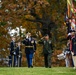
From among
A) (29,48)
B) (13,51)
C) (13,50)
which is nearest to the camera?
(29,48)

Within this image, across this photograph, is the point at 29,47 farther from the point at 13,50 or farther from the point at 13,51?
the point at 13,51

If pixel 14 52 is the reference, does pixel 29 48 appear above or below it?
below

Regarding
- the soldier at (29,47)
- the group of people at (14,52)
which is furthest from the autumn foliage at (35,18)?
the soldier at (29,47)

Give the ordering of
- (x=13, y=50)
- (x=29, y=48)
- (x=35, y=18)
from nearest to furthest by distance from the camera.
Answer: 1. (x=29, y=48)
2. (x=13, y=50)
3. (x=35, y=18)

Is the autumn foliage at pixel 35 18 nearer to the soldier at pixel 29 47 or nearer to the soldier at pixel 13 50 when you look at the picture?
the soldier at pixel 13 50

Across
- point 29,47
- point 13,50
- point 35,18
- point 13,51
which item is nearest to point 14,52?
point 13,51

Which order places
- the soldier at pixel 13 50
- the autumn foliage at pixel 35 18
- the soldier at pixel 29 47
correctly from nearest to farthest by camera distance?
the soldier at pixel 29 47 < the soldier at pixel 13 50 < the autumn foliage at pixel 35 18

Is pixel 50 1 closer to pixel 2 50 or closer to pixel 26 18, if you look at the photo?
pixel 26 18

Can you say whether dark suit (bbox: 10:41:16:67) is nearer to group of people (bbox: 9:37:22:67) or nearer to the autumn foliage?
group of people (bbox: 9:37:22:67)

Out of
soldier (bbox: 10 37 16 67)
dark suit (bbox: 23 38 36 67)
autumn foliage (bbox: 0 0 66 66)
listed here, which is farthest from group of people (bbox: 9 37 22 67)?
autumn foliage (bbox: 0 0 66 66)

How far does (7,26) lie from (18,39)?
4988mm

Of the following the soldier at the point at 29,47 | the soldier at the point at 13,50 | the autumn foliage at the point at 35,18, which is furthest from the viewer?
the autumn foliage at the point at 35,18

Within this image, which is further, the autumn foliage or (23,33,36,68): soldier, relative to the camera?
the autumn foliage

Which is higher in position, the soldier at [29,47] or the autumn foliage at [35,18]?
the autumn foliage at [35,18]
